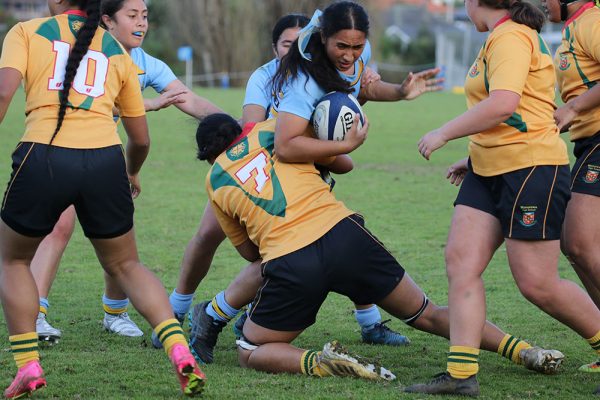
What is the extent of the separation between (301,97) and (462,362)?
1.70 meters

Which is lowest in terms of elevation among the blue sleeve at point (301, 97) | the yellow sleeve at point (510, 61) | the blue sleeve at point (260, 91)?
the blue sleeve at point (260, 91)

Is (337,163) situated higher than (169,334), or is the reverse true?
(337,163)

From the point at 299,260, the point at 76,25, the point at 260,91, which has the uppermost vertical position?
the point at 76,25

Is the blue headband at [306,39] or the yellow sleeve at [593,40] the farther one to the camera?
the yellow sleeve at [593,40]

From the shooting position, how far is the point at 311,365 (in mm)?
5285

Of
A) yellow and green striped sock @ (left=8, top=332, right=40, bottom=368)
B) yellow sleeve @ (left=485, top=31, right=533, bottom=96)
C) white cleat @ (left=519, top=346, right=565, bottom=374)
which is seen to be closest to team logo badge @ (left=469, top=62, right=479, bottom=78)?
yellow sleeve @ (left=485, top=31, right=533, bottom=96)

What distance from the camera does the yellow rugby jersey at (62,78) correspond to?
4828mm

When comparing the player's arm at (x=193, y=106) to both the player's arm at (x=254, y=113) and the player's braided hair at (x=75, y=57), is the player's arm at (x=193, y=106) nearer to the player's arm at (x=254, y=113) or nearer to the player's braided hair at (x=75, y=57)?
the player's arm at (x=254, y=113)

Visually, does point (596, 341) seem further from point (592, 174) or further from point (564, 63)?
point (564, 63)

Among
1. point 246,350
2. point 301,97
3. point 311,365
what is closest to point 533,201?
point 301,97

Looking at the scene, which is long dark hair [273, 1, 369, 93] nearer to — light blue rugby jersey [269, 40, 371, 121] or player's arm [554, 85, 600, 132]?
light blue rugby jersey [269, 40, 371, 121]

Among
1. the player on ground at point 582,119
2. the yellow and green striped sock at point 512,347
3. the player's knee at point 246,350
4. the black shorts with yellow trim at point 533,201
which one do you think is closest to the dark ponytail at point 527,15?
the player on ground at point 582,119

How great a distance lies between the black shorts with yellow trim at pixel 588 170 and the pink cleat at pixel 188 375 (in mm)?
2514

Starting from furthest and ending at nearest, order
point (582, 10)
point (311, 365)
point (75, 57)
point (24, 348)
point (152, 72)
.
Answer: point (152, 72), point (582, 10), point (311, 365), point (24, 348), point (75, 57)
